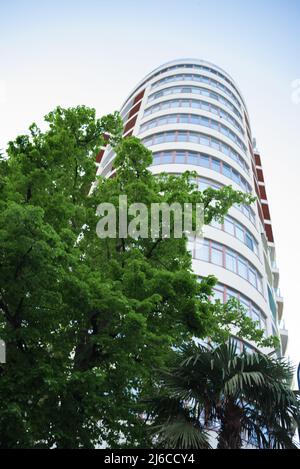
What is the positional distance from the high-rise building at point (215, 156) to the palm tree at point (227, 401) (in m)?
12.9

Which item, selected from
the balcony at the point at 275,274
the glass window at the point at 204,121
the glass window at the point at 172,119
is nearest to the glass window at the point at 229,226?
the glass window at the point at 204,121

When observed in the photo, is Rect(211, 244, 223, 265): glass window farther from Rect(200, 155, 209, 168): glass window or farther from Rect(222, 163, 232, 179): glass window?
Rect(222, 163, 232, 179): glass window

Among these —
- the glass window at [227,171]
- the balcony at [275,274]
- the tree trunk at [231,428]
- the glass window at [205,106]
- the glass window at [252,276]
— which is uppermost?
the glass window at [205,106]

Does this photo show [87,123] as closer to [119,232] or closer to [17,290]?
[119,232]

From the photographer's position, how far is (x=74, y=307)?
9.77 m

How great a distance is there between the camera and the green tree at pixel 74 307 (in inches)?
352

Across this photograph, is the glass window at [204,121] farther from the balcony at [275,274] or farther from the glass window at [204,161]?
the balcony at [275,274]

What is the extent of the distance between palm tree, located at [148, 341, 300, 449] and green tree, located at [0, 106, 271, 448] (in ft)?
3.26

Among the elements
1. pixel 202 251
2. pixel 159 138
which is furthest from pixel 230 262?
pixel 159 138

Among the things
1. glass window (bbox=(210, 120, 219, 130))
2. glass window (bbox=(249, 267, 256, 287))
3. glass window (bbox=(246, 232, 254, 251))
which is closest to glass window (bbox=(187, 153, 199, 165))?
glass window (bbox=(210, 120, 219, 130))

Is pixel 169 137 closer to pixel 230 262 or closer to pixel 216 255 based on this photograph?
pixel 216 255

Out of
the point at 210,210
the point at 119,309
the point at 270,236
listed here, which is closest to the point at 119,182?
the point at 210,210

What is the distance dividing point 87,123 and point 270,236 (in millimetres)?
33516

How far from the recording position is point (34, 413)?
9.09 metres
